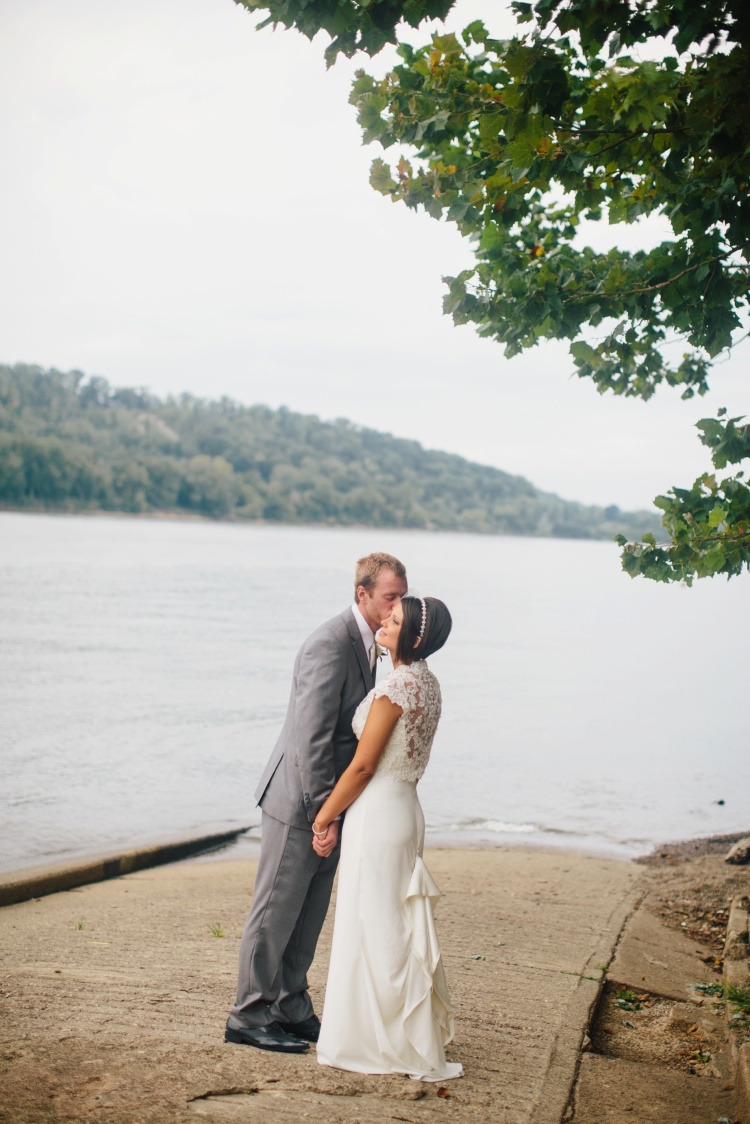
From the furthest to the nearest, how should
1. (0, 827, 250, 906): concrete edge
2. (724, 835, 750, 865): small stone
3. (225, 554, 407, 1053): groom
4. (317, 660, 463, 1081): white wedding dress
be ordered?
(724, 835, 750, 865): small stone, (0, 827, 250, 906): concrete edge, (225, 554, 407, 1053): groom, (317, 660, 463, 1081): white wedding dress

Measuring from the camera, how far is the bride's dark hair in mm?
4488

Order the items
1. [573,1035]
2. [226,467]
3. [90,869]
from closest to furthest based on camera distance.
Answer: [573,1035] < [90,869] < [226,467]

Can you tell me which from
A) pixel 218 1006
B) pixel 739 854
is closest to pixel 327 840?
pixel 218 1006

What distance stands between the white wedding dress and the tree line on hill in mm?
116718

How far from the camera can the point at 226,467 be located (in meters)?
142

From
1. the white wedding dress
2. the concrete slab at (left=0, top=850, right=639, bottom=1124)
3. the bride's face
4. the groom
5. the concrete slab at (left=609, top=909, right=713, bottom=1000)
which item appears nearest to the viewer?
the concrete slab at (left=0, top=850, right=639, bottom=1124)

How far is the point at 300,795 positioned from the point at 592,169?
416 cm

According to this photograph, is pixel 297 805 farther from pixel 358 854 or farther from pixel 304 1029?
pixel 304 1029

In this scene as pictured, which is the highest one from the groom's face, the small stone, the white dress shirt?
the groom's face

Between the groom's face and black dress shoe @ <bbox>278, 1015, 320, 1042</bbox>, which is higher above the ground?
the groom's face

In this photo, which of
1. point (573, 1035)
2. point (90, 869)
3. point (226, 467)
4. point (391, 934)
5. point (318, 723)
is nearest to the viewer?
point (391, 934)

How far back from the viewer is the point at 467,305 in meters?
7.63

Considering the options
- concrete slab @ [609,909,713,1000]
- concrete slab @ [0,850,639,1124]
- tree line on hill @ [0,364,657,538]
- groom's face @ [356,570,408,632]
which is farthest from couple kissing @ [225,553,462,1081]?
tree line on hill @ [0,364,657,538]

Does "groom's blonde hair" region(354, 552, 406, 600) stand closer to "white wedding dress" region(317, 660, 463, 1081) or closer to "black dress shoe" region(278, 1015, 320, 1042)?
"white wedding dress" region(317, 660, 463, 1081)
